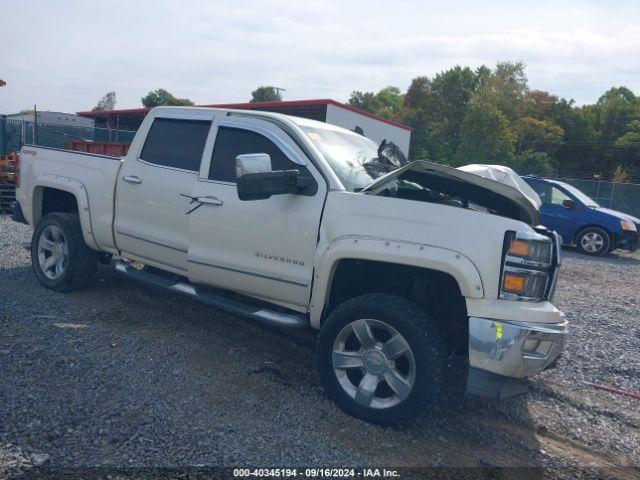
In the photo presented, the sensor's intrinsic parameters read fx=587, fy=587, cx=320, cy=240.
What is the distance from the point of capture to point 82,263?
607 cm

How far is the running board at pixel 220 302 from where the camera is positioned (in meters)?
4.32

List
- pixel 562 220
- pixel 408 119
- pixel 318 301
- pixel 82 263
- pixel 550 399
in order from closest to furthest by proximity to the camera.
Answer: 1. pixel 318 301
2. pixel 550 399
3. pixel 82 263
4. pixel 562 220
5. pixel 408 119

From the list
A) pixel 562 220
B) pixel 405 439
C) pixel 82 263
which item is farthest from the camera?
pixel 562 220

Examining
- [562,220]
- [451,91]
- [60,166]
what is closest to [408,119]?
[451,91]

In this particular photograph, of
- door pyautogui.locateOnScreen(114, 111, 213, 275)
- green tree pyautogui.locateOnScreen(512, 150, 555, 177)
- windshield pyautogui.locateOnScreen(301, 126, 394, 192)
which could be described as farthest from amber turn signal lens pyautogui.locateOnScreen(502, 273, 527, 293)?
green tree pyautogui.locateOnScreen(512, 150, 555, 177)

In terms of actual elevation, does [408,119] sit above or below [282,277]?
above

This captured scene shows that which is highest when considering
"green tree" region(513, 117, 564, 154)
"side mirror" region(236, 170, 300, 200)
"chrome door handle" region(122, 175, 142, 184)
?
"green tree" region(513, 117, 564, 154)

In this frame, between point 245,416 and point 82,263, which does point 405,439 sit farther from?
point 82,263

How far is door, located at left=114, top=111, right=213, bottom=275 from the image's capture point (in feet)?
16.6

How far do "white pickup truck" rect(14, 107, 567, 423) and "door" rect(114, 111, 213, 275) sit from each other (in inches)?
0.7

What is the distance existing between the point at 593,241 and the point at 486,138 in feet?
110

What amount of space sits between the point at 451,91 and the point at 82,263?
68.8 meters

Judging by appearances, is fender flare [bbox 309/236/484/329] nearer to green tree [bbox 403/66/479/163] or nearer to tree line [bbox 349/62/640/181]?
tree line [bbox 349/62/640/181]

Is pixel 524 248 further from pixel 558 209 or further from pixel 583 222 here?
pixel 558 209
